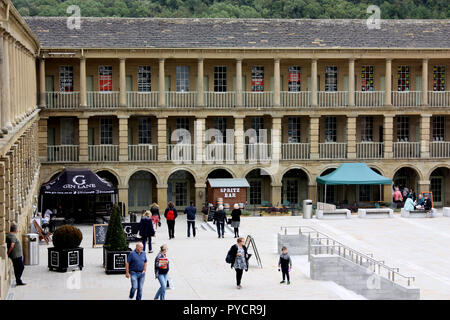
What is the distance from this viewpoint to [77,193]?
3850cm

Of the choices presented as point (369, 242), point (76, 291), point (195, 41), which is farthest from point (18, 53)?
point (195, 41)

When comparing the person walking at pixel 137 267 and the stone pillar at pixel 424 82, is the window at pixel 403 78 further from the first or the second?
the person walking at pixel 137 267

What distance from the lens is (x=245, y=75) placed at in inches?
1880

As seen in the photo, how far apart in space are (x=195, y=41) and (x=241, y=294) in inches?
1005

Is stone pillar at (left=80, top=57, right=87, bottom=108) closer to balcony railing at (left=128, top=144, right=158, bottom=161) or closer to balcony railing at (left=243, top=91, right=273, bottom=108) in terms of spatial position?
balcony railing at (left=128, top=144, right=158, bottom=161)

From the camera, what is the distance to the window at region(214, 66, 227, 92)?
47.6 m

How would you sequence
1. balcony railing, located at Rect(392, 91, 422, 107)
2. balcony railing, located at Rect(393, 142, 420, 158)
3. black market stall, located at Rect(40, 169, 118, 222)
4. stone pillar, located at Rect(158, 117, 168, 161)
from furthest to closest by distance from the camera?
balcony railing, located at Rect(393, 142, 420, 158) → balcony railing, located at Rect(392, 91, 422, 107) → stone pillar, located at Rect(158, 117, 168, 161) → black market stall, located at Rect(40, 169, 118, 222)

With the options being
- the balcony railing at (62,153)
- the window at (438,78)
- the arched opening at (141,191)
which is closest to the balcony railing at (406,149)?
the window at (438,78)

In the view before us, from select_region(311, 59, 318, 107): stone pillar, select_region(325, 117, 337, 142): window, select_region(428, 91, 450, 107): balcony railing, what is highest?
select_region(311, 59, 318, 107): stone pillar

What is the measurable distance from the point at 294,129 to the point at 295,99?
2277mm

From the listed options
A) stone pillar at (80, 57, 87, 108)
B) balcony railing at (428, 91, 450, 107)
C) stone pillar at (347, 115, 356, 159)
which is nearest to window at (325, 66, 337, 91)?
stone pillar at (347, 115, 356, 159)

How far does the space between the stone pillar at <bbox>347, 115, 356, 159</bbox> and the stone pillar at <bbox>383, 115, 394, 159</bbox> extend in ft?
5.64
